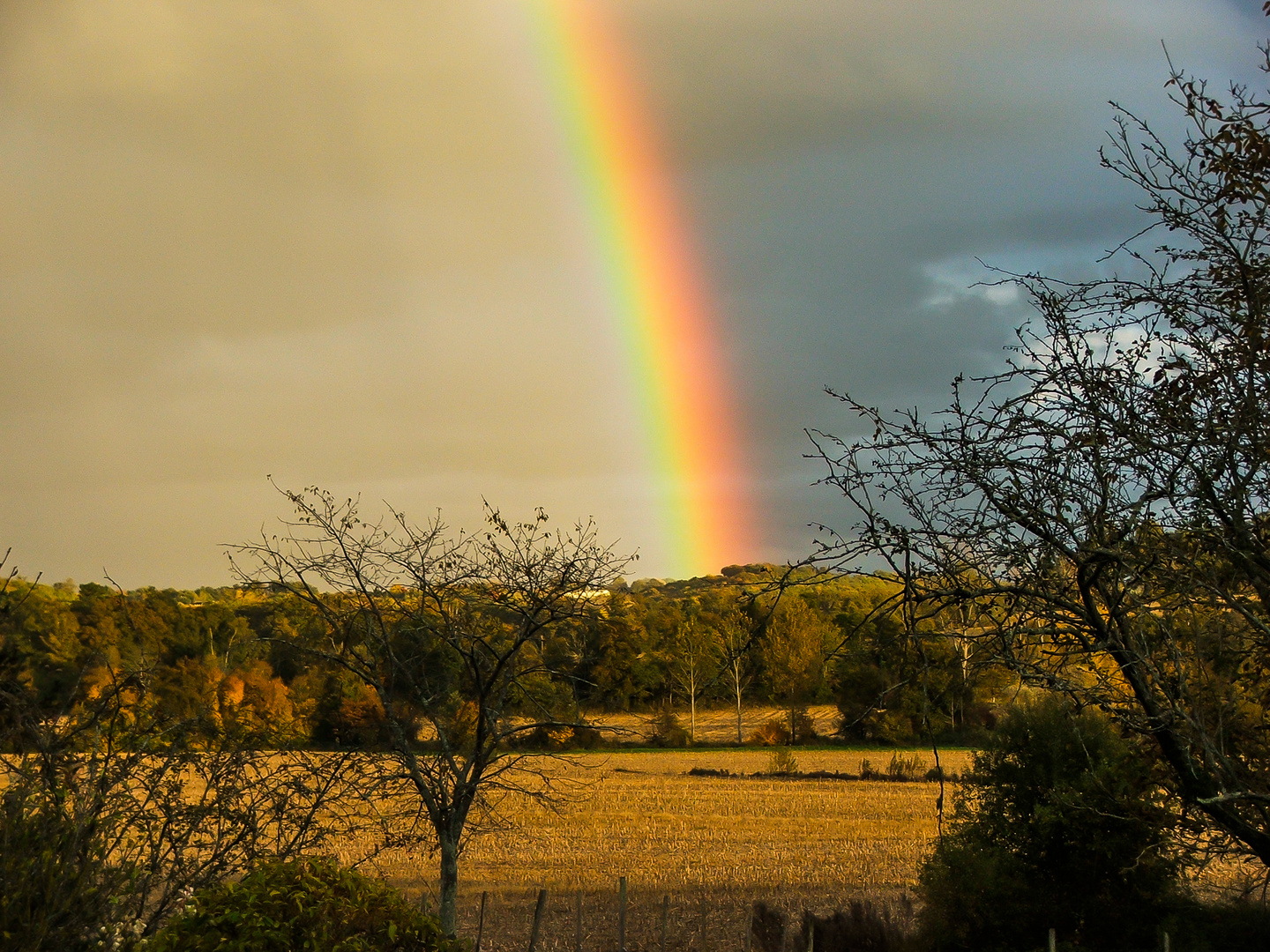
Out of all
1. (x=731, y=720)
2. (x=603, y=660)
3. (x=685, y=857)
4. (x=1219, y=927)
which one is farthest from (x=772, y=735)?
(x=603, y=660)

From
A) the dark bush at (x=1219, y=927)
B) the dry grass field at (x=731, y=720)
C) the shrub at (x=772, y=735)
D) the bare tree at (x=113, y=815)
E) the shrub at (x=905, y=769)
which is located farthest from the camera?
the dry grass field at (x=731, y=720)

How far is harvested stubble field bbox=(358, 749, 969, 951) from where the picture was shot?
17578 mm

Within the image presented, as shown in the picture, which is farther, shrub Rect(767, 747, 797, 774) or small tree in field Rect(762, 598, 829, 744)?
small tree in field Rect(762, 598, 829, 744)

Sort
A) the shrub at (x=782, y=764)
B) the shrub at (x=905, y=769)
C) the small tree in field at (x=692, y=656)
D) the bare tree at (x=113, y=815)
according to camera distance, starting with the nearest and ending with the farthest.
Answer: the bare tree at (x=113, y=815), the shrub at (x=905, y=769), the shrub at (x=782, y=764), the small tree in field at (x=692, y=656)

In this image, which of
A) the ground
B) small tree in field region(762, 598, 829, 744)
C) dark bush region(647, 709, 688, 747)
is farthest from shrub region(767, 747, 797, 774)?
dark bush region(647, 709, 688, 747)

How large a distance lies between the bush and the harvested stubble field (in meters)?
5.27

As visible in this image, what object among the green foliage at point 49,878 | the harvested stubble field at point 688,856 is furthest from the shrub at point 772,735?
the green foliage at point 49,878

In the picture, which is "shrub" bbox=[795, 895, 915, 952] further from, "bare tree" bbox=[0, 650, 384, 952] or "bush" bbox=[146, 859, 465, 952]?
A: "bush" bbox=[146, 859, 465, 952]

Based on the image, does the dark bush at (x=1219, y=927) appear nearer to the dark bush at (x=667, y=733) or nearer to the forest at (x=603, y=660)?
the forest at (x=603, y=660)

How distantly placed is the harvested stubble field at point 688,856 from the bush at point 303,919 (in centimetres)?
527

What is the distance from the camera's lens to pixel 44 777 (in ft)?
19.4

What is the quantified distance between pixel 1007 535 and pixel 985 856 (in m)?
13.0

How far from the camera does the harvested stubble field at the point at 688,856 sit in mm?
17578

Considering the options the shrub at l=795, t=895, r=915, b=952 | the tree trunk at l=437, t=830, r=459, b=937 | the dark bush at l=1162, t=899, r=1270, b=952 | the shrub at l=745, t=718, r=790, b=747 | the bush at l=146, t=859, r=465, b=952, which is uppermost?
the bush at l=146, t=859, r=465, b=952
